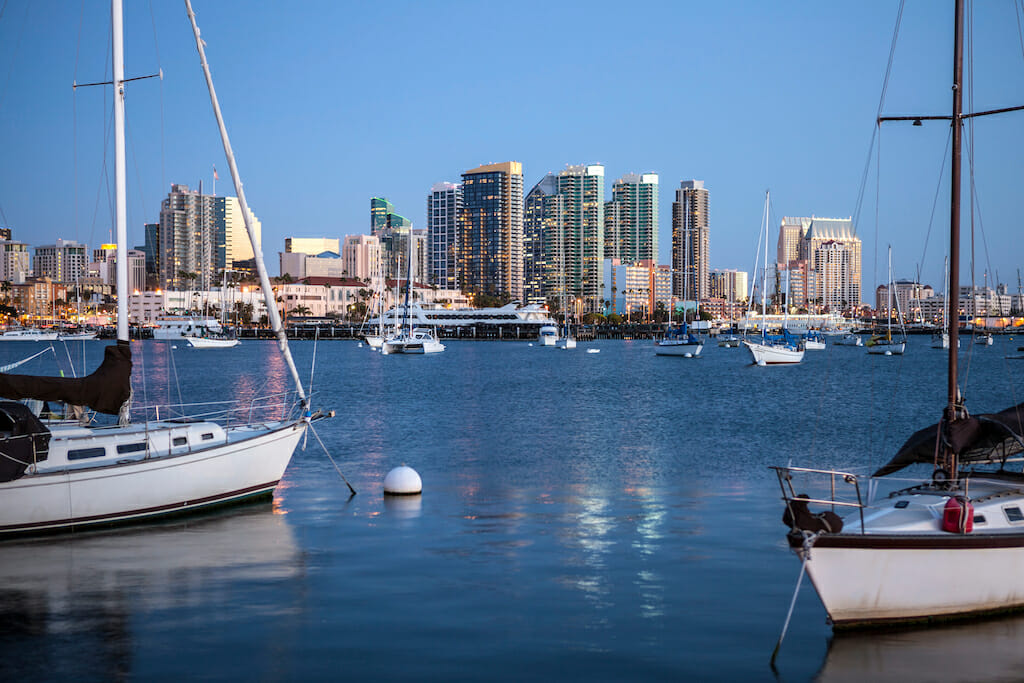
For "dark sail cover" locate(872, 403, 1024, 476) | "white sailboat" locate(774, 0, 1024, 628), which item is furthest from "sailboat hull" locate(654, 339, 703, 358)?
"white sailboat" locate(774, 0, 1024, 628)

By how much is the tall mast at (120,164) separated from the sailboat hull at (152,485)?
3.40 meters

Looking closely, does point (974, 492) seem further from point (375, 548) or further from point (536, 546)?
point (375, 548)

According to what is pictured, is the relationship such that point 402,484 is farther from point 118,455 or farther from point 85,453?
point 85,453

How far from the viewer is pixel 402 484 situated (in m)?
26.3

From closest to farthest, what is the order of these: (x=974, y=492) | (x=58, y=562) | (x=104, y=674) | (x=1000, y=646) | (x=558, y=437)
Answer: (x=104, y=674), (x=1000, y=646), (x=974, y=492), (x=58, y=562), (x=558, y=437)

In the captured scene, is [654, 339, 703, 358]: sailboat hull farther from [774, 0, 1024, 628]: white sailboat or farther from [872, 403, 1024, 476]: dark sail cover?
[774, 0, 1024, 628]: white sailboat

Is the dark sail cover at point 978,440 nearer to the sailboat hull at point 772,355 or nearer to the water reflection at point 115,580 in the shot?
the water reflection at point 115,580

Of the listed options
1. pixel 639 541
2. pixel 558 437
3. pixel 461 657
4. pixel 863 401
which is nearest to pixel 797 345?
pixel 863 401

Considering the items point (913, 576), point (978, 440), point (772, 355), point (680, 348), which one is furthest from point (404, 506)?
point (680, 348)

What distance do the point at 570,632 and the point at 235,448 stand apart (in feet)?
37.0

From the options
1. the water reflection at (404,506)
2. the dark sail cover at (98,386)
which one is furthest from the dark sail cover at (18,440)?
the water reflection at (404,506)

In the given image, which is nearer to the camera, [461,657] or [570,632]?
[461,657]

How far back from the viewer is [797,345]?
123500 mm

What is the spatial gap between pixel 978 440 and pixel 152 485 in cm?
1681
